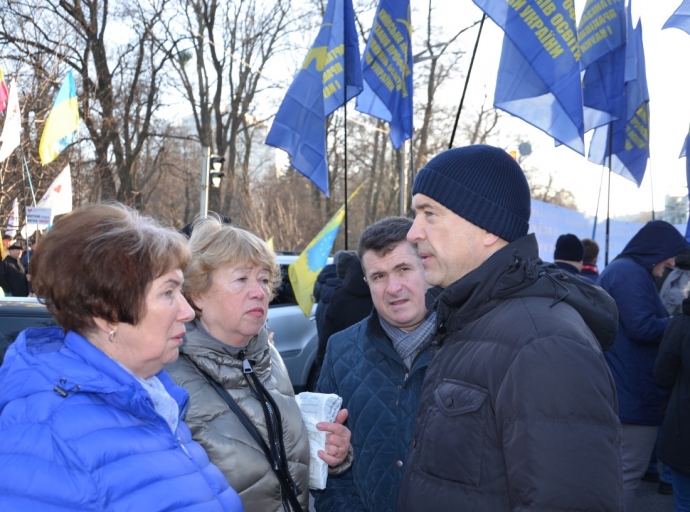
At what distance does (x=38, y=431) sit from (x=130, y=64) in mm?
24184

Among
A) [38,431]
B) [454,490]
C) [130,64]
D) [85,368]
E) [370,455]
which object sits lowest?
[370,455]

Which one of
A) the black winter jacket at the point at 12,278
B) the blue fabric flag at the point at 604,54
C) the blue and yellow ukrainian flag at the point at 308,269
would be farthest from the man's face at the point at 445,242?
the black winter jacket at the point at 12,278

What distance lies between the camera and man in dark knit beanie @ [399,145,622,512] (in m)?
1.54

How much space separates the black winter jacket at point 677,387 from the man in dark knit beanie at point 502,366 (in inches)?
103

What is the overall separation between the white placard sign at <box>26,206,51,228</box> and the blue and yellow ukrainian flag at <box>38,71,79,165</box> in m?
0.88

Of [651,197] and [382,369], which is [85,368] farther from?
[651,197]

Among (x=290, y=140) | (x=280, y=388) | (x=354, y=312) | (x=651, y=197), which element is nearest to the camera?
(x=280, y=388)

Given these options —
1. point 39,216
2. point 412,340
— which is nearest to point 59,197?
point 39,216

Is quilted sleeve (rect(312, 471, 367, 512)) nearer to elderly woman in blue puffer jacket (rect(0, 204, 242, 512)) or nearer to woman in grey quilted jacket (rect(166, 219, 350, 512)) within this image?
woman in grey quilted jacket (rect(166, 219, 350, 512))

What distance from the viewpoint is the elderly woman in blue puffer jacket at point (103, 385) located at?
1.48m

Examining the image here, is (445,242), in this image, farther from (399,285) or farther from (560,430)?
(399,285)

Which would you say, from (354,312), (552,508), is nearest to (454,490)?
(552,508)

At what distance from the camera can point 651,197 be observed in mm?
9102

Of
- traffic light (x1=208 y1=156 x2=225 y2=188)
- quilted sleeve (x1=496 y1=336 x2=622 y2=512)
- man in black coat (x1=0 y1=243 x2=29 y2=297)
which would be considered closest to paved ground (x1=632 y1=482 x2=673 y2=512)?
quilted sleeve (x1=496 y1=336 x2=622 y2=512)
